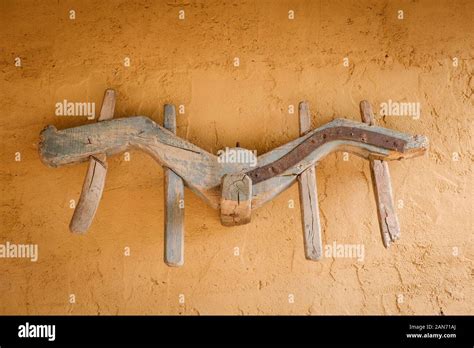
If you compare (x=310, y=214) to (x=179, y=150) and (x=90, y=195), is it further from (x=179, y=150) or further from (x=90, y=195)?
(x=90, y=195)

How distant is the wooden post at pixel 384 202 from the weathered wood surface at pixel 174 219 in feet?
3.46

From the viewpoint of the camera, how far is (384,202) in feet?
10.7

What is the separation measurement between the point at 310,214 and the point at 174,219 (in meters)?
0.71

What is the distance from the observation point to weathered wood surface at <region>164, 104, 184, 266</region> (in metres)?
3.08

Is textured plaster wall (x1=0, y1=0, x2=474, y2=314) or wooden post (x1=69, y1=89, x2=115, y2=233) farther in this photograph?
textured plaster wall (x1=0, y1=0, x2=474, y2=314)

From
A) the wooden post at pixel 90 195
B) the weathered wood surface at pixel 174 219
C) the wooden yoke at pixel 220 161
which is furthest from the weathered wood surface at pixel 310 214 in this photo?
the wooden post at pixel 90 195

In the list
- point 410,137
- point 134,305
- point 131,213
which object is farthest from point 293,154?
point 134,305

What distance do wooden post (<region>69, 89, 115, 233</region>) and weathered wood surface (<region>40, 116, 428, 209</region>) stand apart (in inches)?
2.6

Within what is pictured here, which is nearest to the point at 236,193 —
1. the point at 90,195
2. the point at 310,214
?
the point at 310,214

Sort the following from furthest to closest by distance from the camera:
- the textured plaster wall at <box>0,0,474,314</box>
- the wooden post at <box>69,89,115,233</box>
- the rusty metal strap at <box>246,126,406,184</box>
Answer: the textured plaster wall at <box>0,0,474,314</box>, the rusty metal strap at <box>246,126,406,184</box>, the wooden post at <box>69,89,115,233</box>

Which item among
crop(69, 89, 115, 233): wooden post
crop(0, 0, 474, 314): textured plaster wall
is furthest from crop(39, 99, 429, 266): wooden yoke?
crop(0, 0, 474, 314): textured plaster wall

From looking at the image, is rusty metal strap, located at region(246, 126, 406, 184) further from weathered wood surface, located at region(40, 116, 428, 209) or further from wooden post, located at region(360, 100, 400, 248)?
wooden post, located at region(360, 100, 400, 248)

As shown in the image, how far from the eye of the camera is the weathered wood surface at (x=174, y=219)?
3084mm

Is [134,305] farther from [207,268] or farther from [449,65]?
[449,65]
